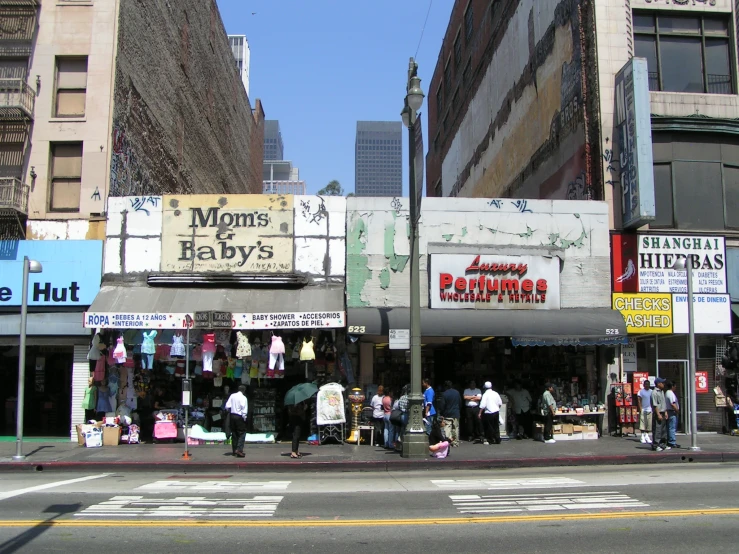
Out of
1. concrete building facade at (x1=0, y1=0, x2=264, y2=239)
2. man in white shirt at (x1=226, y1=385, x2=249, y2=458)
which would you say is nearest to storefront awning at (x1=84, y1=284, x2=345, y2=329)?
concrete building facade at (x1=0, y1=0, x2=264, y2=239)

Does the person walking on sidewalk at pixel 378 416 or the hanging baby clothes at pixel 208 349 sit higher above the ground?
the hanging baby clothes at pixel 208 349

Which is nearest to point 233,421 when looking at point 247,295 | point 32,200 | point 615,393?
point 247,295

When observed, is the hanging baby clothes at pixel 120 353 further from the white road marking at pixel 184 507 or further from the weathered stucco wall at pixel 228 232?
the white road marking at pixel 184 507

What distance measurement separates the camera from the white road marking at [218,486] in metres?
11.5

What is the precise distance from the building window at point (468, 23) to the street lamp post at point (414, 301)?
2476 cm

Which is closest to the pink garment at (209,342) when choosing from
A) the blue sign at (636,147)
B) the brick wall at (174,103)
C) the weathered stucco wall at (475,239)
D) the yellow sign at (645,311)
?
the weathered stucco wall at (475,239)

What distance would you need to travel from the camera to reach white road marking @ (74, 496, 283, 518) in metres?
9.18

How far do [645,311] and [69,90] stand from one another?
17.6 meters

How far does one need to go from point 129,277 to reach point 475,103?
2335 centimetres

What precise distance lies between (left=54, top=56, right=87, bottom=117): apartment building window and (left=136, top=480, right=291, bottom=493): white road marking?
12.5 m

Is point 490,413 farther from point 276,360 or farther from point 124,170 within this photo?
point 124,170

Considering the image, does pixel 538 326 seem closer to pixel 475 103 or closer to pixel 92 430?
pixel 92 430

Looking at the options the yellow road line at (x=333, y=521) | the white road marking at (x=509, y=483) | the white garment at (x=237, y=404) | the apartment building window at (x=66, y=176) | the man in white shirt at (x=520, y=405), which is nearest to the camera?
the yellow road line at (x=333, y=521)

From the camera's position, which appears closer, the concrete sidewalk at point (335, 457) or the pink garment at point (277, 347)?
the concrete sidewalk at point (335, 457)
